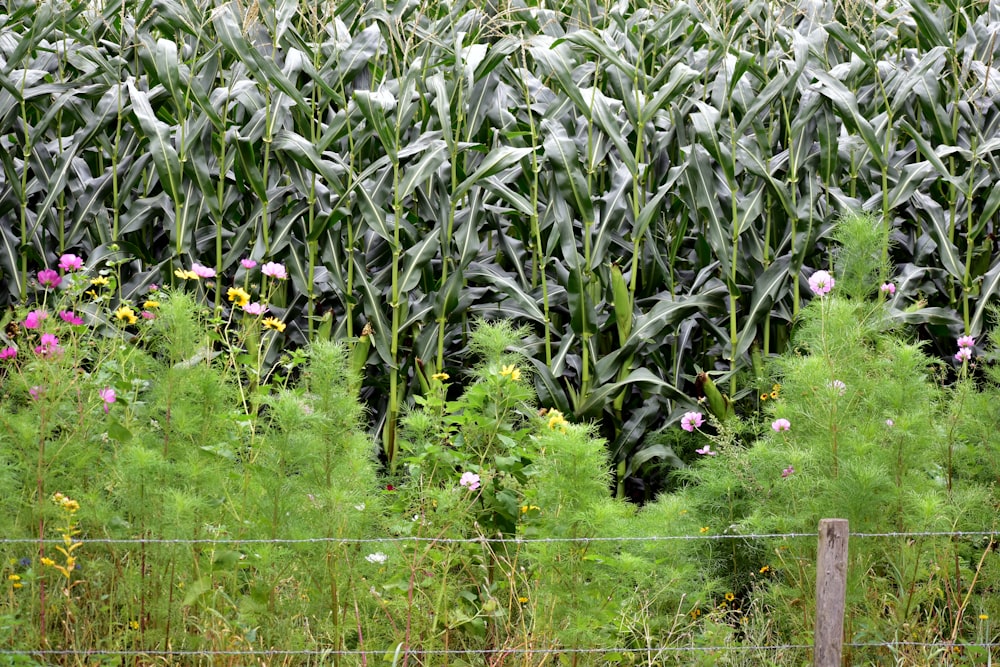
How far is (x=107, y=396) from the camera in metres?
3.50

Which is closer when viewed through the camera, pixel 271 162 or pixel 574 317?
pixel 574 317

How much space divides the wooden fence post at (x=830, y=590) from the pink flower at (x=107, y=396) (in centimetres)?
237

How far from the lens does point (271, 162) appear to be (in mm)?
5672

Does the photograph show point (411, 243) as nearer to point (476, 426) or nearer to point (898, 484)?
point (476, 426)

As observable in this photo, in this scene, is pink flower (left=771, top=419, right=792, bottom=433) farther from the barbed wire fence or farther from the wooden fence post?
the wooden fence post

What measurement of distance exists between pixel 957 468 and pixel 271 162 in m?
3.81

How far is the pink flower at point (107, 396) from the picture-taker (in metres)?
3.50

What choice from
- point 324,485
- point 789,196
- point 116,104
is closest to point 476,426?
point 324,485

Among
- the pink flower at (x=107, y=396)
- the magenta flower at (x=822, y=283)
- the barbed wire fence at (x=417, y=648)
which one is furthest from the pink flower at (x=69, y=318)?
the magenta flower at (x=822, y=283)

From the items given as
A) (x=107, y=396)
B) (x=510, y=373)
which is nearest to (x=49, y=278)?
(x=107, y=396)

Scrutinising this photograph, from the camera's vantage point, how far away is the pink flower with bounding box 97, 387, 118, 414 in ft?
11.5

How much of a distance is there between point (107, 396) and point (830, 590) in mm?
2445

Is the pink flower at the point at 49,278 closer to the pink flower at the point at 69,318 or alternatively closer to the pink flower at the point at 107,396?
the pink flower at the point at 69,318

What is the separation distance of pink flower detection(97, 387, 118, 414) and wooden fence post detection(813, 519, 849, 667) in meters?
2.37
